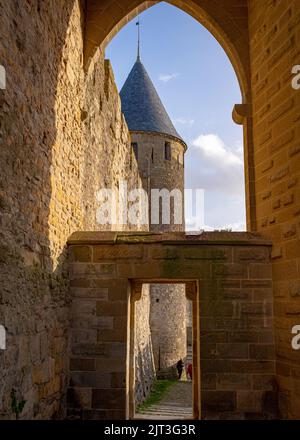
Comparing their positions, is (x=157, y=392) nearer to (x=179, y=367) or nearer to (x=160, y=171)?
(x=179, y=367)

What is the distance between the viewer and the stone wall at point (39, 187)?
3072 millimetres

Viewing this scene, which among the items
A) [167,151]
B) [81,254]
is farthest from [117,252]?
[167,151]

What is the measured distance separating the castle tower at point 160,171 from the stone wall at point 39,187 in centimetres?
1331

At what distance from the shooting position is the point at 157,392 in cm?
1412

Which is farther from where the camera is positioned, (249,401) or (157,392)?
(157,392)

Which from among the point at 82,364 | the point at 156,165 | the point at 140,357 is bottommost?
the point at 140,357

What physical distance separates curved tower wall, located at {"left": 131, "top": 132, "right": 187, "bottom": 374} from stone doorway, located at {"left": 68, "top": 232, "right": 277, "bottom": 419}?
538 inches

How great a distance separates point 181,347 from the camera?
1891cm

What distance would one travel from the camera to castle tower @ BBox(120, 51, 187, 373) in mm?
18266

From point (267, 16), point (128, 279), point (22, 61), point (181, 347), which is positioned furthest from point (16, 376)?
point (181, 347)

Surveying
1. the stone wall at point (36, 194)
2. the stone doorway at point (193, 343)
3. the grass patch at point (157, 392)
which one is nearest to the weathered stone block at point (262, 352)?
the stone doorway at point (193, 343)

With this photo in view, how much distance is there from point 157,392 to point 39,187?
39.0 ft

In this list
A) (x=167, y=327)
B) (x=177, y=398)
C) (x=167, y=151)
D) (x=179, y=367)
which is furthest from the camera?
(x=167, y=151)
